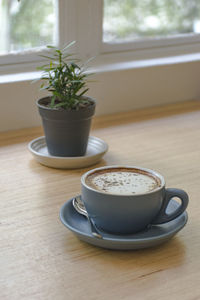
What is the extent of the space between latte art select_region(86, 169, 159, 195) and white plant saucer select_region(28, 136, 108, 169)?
0.30 m

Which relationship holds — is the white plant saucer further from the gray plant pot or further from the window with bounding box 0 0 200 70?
the window with bounding box 0 0 200 70

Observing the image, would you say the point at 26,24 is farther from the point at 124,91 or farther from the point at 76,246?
the point at 76,246

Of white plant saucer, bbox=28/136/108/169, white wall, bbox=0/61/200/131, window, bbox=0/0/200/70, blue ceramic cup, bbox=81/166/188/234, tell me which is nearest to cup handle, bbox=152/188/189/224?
blue ceramic cup, bbox=81/166/188/234

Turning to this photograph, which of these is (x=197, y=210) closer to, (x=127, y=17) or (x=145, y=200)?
(x=145, y=200)

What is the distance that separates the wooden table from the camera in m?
0.76

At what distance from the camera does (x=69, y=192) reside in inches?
42.9

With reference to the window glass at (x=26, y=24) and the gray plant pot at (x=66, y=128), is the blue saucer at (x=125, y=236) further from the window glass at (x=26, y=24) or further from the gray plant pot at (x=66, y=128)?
the window glass at (x=26, y=24)

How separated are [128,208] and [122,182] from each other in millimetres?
67

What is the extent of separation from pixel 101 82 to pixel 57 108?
1.62ft

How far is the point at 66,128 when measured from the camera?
1.21m

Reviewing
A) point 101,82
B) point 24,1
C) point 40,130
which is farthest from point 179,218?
point 24,1

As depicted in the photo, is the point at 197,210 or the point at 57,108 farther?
the point at 57,108

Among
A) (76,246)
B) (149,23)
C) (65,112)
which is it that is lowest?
(76,246)

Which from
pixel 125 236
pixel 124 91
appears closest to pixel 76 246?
pixel 125 236
